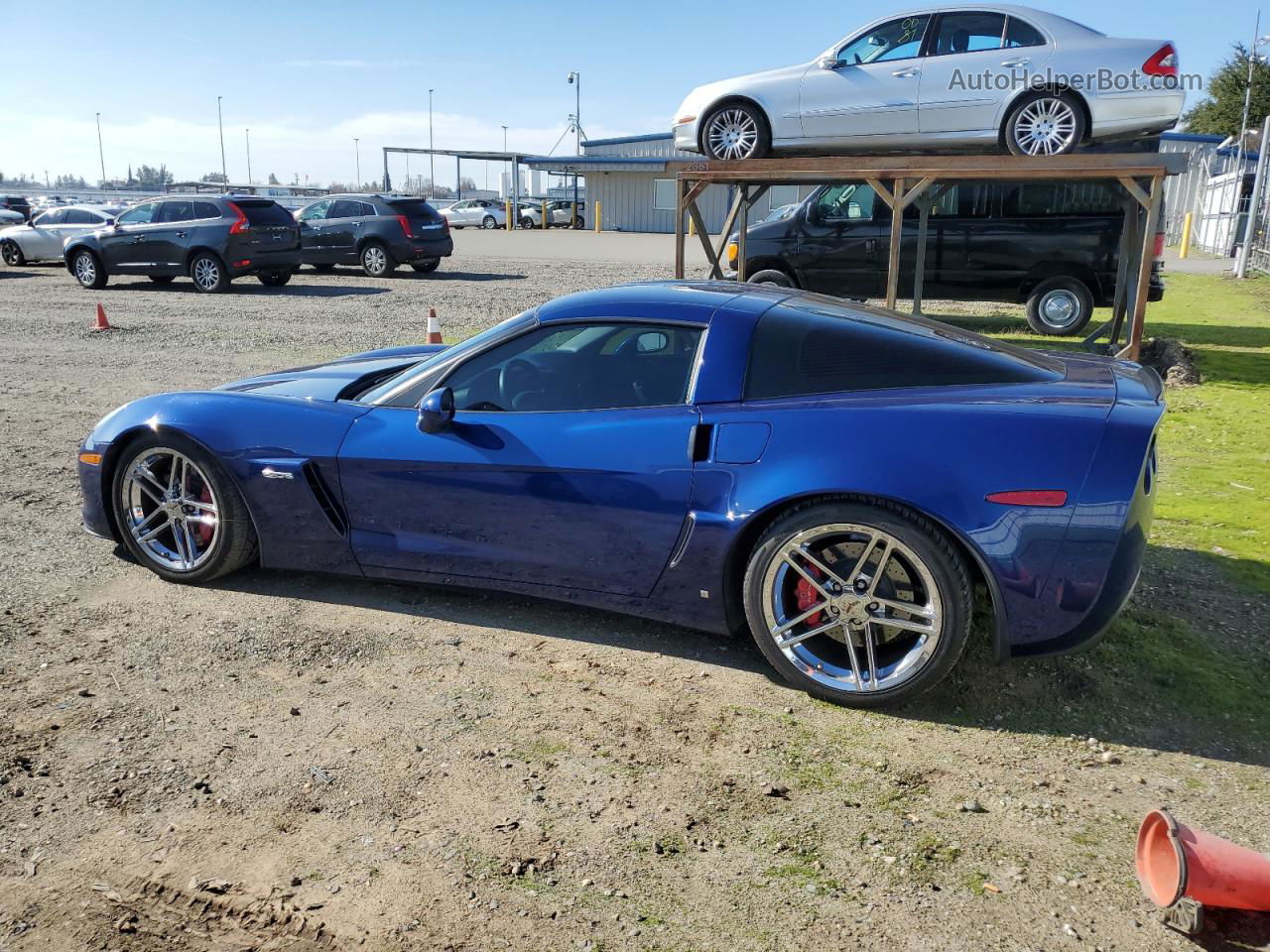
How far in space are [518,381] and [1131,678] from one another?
8.31 feet

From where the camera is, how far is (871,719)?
11.1 ft

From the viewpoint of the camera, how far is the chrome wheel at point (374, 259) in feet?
68.5

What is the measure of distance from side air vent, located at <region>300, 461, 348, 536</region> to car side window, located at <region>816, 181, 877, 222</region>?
403 inches

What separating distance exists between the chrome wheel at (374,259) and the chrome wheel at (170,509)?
17.2 metres

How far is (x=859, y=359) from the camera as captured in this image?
360 cm

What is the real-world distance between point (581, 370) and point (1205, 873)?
8.50 feet

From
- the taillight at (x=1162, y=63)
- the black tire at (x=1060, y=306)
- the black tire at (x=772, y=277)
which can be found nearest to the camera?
the taillight at (x=1162, y=63)

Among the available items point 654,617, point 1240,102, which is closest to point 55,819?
point 654,617

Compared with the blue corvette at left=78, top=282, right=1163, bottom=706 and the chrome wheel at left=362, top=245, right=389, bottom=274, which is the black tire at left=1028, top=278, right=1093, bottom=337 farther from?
the chrome wheel at left=362, top=245, right=389, bottom=274

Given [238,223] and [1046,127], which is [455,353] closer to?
[1046,127]

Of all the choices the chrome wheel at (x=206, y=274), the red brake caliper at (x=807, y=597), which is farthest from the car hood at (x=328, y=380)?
the chrome wheel at (x=206, y=274)

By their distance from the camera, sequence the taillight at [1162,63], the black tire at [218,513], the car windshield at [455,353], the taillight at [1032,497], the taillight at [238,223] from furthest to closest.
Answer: the taillight at [238,223] → the taillight at [1162,63] → the black tire at [218,513] → the car windshield at [455,353] → the taillight at [1032,497]

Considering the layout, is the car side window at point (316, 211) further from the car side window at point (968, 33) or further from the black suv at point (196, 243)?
the car side window at point (968, 33)

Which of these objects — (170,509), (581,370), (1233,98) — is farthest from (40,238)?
(1233,98)
